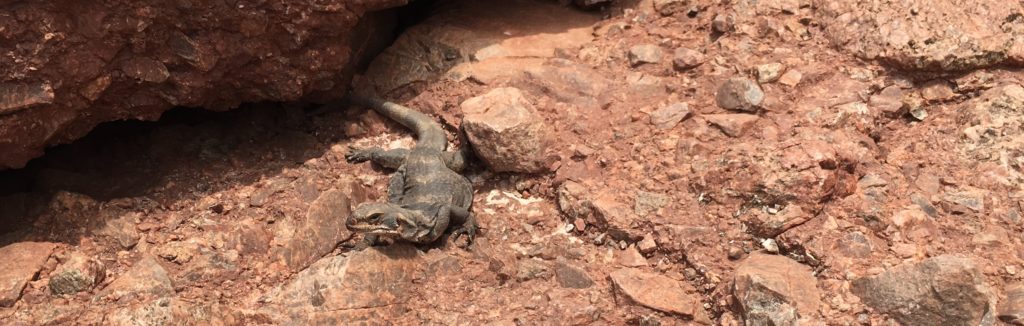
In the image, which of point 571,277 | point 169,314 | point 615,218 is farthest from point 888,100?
point 169,314

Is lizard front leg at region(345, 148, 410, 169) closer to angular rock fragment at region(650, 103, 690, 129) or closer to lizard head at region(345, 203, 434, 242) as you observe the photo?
lizard head at region(345, 203, 434, 242)

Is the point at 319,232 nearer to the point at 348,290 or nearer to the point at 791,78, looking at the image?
the point at 348,290

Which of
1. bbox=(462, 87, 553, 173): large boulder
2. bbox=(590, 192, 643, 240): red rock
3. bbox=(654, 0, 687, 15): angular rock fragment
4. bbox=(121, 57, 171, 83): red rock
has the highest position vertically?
bbox=(121, 57, 171, 83): red rock

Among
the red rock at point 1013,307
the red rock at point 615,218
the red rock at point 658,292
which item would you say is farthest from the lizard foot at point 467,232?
the red rock at point 1013,307

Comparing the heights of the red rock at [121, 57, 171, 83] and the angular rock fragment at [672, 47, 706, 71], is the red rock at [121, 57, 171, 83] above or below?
above

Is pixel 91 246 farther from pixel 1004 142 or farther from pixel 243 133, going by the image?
pixel 1004 142

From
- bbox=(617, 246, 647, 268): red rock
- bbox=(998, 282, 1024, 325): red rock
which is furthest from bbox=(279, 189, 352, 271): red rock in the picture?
bbox=(998, 282, 1024, 325): red rock

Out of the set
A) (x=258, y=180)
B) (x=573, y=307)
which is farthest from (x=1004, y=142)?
(x=258, y=180)
